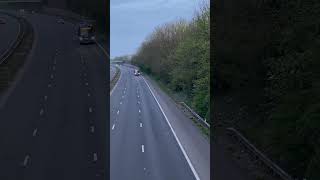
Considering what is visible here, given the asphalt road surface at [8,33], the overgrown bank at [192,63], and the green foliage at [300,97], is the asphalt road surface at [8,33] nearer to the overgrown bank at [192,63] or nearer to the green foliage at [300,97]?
the overgrown bank at [192,63]

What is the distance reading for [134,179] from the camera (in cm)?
2389

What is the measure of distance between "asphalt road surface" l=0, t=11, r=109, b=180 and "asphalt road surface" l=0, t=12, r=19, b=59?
3.76 meters

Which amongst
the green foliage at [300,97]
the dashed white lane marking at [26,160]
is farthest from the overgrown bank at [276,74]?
the dashed white lane marking at [26,160]

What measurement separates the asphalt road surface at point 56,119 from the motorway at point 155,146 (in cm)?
121

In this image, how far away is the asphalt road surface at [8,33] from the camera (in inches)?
2524

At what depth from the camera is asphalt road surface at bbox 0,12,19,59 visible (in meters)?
64.1

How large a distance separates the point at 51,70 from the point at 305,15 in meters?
34.4

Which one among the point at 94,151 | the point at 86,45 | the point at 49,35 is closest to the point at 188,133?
the point at 94,151

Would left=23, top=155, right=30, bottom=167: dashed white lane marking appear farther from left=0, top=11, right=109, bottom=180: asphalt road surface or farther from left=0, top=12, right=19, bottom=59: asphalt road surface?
left=0, top=12, right=19, bottom=59: asphalt road surface

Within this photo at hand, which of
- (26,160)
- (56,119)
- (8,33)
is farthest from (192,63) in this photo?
(8,33)

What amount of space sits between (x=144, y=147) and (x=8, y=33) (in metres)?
50.0

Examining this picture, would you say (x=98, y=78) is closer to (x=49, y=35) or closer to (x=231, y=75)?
(x=231, y=75)

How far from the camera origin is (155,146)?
32688mm

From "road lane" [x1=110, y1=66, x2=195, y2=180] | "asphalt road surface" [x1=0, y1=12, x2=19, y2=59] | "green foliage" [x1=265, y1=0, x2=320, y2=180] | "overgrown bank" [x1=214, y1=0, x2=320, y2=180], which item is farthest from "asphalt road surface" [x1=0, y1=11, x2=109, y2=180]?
"overgrown bank" [x1=214, y1=0, x2=320, y2=180]
